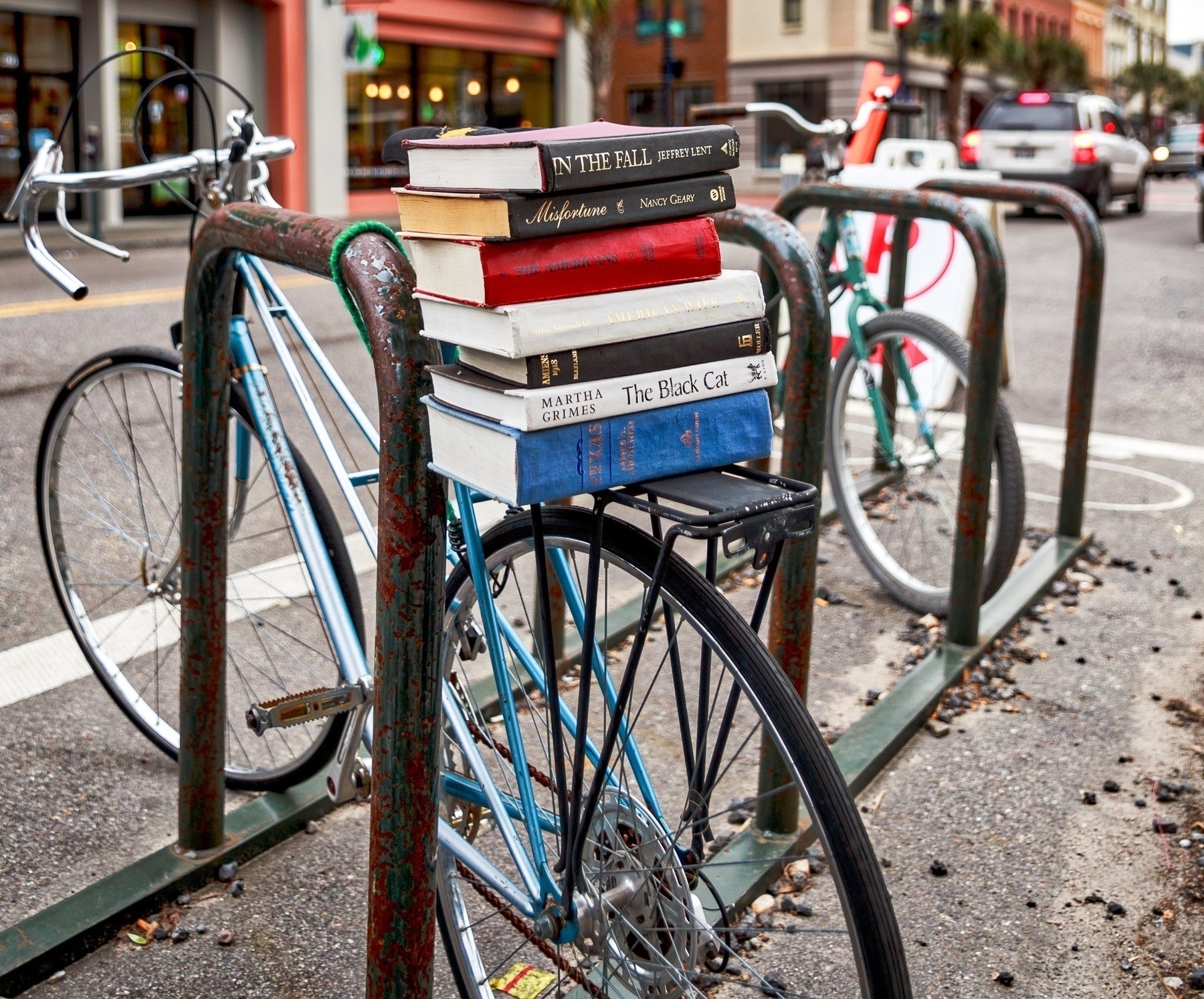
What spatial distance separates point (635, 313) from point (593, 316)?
2.3 inches

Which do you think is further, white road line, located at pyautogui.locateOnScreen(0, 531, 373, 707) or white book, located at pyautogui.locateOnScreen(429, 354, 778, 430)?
white road line, located at pyautogui.locateOnScreen(0, 531, 373, 707)

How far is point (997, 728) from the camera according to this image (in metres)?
3.49

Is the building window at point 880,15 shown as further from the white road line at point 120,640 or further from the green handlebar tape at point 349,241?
the green handlebar tape at point 349,241

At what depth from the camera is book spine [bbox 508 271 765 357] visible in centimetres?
154

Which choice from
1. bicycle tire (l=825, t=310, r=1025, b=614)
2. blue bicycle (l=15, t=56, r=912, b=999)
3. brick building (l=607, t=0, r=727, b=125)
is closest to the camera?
blue bicycle (l=15, t=56, r=912, b=999)

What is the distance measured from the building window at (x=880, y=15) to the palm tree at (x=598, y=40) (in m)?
13.6

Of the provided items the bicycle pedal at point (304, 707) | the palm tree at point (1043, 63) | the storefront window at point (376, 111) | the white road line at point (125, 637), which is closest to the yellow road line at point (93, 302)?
the white road line at point (125, 637)

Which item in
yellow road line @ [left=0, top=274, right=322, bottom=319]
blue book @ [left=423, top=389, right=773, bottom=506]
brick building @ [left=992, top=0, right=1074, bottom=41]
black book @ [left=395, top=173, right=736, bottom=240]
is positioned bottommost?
yellow road line @ [left=0, top=274, right=322, bottom=319]

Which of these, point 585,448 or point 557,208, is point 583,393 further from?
point 557,208

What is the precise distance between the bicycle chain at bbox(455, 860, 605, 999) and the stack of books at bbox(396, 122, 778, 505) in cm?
77

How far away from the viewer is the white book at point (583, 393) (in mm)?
1543

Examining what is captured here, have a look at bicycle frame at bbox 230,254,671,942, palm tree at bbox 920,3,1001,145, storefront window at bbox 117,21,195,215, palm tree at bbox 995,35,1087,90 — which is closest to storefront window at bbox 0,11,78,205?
storefront window at bbox 117,21,195,215

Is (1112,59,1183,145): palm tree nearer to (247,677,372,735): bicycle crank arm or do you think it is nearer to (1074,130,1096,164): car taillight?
(1074,130,1096,164): car taillight

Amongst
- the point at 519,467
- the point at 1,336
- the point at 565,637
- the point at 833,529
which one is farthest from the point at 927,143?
the point at 519,467
